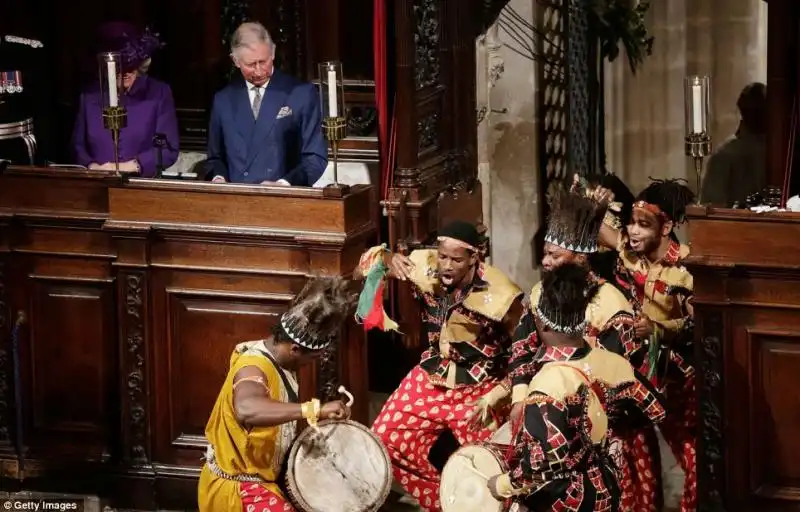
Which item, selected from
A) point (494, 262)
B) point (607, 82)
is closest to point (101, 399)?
point (494, 262)

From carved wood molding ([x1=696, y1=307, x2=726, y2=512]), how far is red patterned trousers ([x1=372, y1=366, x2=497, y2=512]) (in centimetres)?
106

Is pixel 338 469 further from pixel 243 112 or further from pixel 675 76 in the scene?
pixel 675 76

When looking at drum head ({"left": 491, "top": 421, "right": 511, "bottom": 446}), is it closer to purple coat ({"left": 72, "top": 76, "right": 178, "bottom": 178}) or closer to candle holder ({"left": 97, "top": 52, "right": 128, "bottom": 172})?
candle holder ({"left": 97, "top": 52, "right": 128, "bottom": 172})

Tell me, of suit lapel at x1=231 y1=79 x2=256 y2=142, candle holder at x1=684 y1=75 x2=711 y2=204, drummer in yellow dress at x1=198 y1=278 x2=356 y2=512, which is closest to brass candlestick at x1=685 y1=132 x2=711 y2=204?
candle holder at x1=684 y1=75 x2=711 y2=204

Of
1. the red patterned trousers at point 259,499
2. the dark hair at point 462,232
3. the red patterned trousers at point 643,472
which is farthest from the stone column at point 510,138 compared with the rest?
the red patterned trousers at point 259,499

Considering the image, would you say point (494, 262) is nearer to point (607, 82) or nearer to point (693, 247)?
point (607, 82)

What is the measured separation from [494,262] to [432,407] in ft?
10.2

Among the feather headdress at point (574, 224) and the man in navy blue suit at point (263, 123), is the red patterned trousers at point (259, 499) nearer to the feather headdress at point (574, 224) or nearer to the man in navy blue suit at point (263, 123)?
the feather headdress at point (574, 224)

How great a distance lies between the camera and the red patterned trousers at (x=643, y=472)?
7418mm

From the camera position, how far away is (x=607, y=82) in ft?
39.6

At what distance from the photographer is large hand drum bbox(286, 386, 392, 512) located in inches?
261

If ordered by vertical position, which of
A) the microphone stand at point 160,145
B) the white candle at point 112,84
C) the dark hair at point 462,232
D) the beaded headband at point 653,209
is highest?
the white candle at point 112,84

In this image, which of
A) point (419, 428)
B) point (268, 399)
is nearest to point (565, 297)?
point (268, 399)

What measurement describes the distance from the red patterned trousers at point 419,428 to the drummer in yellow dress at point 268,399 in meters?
1.18
